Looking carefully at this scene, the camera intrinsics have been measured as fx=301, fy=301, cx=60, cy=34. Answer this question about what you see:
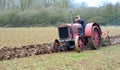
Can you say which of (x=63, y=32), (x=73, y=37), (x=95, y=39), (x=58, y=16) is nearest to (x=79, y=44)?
(x=73, y=37)

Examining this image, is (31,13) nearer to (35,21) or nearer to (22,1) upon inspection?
(35,21)

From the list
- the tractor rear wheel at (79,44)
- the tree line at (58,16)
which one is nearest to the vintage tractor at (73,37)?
the tractor rear wheel at (79,44)

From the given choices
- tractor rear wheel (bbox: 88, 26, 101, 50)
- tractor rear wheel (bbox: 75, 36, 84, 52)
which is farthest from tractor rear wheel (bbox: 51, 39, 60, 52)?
tractor rear wheel (bbox: 88, 26, 101, 50)

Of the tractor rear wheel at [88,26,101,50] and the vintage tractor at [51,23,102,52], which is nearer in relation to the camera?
the vintage tractor at [51,23,102,52]

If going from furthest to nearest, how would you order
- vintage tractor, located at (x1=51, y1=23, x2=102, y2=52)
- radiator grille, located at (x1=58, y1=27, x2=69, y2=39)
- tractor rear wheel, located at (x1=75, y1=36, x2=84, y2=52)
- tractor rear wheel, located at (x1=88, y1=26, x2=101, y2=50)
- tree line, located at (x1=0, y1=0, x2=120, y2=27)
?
tree line, located at (x1=0, y1=0, x2=120, y2=27), tractor rear wheel, located at (x1=88, y1=26, x2=101, y2=50), radiator grille, located at (x1=58, y1=27, x2=69, y2=39), vintage tractor, located at (x1=51, y1=23, x2=102, y2=52), tractor rear wheel, located at (x1=75, y1=36, x2=84, y2=52)

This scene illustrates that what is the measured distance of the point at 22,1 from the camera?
303 ft

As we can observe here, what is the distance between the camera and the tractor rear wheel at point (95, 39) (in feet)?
46.6

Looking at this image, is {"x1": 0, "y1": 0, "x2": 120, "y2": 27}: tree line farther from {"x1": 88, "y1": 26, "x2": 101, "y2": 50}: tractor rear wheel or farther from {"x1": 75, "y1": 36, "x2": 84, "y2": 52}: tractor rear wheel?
{"x1": 75, "y1": 36, "x2": 84, "y2": 52}: tractor rear wheel

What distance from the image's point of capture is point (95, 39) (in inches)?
595

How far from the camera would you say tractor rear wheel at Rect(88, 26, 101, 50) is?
14219 mm

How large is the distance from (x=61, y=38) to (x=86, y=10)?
4783 centimetres

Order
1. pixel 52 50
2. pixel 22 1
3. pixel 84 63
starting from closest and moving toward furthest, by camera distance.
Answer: pixel 84 63 < pixel 52 50 < pixel 22 1

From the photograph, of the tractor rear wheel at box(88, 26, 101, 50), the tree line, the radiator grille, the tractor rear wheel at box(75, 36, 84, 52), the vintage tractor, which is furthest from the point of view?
the tree line

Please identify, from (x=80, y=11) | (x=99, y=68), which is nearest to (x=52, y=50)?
(x=99, y=68)
